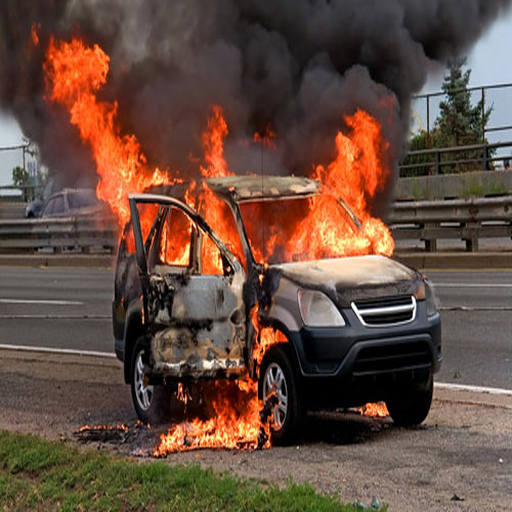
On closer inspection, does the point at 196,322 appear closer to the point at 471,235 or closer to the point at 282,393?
the point at 282,393

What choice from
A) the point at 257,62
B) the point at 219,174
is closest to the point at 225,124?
the point at 219,174

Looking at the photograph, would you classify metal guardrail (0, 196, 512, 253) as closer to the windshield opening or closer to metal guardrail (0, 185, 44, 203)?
the windshield opening

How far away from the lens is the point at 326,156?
9.14 meters

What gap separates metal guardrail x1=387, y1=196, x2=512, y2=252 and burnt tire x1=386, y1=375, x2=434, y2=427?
13570 mm

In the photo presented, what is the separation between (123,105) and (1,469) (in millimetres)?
4145

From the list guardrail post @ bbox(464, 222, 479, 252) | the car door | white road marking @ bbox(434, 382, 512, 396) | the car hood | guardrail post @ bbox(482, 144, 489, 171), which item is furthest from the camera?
guardrail post @ bbox(482, 144, 489, 171)

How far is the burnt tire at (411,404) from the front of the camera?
7.23 metres

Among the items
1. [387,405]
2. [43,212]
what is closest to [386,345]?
[387,405]

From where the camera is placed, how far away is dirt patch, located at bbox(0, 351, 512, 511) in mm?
5707

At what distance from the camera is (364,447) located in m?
6.88

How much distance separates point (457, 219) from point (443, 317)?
8.92m

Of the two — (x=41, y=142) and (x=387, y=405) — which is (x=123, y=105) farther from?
(x=387, y=405)

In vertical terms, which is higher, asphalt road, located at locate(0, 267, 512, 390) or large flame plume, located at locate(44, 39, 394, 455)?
large flame plume, located at locate(44, 39, 394, 455)

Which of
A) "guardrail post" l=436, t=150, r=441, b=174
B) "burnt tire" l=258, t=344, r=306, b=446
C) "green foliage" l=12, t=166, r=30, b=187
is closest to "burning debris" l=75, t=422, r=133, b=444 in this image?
"burnt tire" l=258, t=344, r=306, b=446
